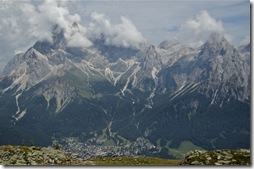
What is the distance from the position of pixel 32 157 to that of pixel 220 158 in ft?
44.6

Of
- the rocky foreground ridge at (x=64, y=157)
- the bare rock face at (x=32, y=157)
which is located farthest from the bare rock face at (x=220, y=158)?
the bare rock face at (x=32, y=157)

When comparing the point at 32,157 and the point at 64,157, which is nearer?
the point at 32,157

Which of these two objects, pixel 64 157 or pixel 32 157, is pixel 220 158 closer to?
pixel 64 157

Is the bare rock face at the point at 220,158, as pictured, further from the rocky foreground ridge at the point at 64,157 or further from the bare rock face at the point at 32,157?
the bare rock face at the point at 32,157

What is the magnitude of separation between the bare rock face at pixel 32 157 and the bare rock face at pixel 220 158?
25.5ft

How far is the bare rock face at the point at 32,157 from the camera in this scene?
28.7 metres

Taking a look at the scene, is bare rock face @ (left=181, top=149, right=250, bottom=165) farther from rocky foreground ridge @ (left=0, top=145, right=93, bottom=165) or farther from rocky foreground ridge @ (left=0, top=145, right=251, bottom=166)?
rocky foreground ridge @ (left=0, top=145, right=93, bottom=165)

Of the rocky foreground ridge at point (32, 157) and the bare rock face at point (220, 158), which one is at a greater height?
the bare rock face at point (220, 158)

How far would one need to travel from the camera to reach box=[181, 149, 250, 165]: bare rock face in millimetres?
26672

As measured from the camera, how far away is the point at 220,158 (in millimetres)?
27812

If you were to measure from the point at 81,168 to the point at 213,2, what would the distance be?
23367 mm

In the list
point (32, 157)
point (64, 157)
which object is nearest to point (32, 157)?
point (32, 157)

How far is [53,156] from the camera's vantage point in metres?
30.6

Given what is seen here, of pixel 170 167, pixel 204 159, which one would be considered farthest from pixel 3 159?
pixel 204 159
